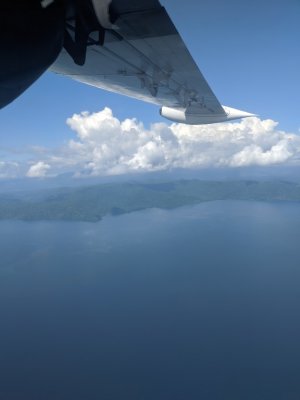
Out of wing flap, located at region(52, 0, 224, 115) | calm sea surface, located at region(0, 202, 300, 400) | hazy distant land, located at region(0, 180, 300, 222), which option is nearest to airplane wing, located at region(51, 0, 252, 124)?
wing flap, located at region(52, 0, 224, 115)

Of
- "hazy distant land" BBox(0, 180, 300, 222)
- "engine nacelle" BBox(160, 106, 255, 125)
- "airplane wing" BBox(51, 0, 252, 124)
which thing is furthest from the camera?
"hazy distant land" BBox(0, 180, 300, 222)

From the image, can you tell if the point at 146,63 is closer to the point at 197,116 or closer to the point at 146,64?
the point at 146,64

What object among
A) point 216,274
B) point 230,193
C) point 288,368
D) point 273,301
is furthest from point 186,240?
point 230,193

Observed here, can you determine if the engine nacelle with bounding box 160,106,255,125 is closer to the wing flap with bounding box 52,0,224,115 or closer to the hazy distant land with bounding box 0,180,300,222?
the wing flap with bounding box 52,0,224,115

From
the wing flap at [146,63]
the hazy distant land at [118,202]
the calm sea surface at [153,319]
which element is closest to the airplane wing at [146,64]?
the wing flap at [146,63]

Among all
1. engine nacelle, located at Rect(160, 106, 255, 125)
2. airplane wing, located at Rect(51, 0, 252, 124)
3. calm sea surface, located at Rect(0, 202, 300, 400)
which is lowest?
calm sea surface, located at Rect(0, 202, 300, 400)

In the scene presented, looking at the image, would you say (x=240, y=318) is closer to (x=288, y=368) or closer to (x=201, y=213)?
(x=288, y=368)

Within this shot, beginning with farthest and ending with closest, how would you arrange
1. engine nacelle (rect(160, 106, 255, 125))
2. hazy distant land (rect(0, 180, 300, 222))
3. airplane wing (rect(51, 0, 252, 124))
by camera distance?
hazy distant land (rect(0, 180, 300, 222)) → engine nacelle (rect(160, 106, 255, 125)) → airplane wing (rect(51, 0, 252, 124))

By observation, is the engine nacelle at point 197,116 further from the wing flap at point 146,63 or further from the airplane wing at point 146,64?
the wing flap at point 146,63
